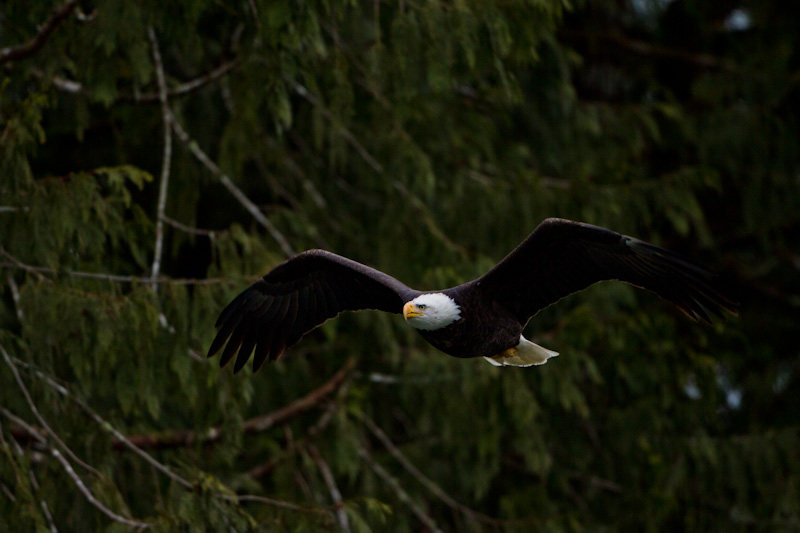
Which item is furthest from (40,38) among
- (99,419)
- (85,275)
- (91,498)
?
(91,498)

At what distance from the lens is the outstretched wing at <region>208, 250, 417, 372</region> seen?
5.75 metres

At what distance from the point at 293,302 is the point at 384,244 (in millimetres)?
1630

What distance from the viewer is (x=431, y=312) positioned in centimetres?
504

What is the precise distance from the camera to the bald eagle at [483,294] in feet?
16.5

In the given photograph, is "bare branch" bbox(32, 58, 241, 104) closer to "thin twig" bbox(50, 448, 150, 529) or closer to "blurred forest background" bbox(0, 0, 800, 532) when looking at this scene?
"blurred forest background" bbox(0, 0, 800, 532)

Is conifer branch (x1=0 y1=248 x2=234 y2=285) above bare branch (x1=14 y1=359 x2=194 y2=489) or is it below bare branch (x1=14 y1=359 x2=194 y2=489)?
above

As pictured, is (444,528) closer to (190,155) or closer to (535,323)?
(535,323)

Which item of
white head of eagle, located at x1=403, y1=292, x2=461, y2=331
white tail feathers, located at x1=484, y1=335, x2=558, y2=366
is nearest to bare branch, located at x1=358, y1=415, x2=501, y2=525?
white tail feathers, located at x1=484, y1=335, x2=558, y2=366

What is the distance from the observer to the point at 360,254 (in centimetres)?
777

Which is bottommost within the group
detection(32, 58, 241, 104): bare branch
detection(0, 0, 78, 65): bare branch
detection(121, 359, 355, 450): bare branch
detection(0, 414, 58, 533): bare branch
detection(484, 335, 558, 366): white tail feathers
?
detection(121, 359, 355, 450): bare branch

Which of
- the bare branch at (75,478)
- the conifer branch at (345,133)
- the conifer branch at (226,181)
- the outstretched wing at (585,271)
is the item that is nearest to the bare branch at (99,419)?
the bare branch at (75,478)

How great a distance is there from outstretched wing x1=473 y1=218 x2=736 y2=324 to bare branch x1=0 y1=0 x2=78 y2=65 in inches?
100

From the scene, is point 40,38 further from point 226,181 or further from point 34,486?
point 34,486

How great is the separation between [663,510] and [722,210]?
144 inches
